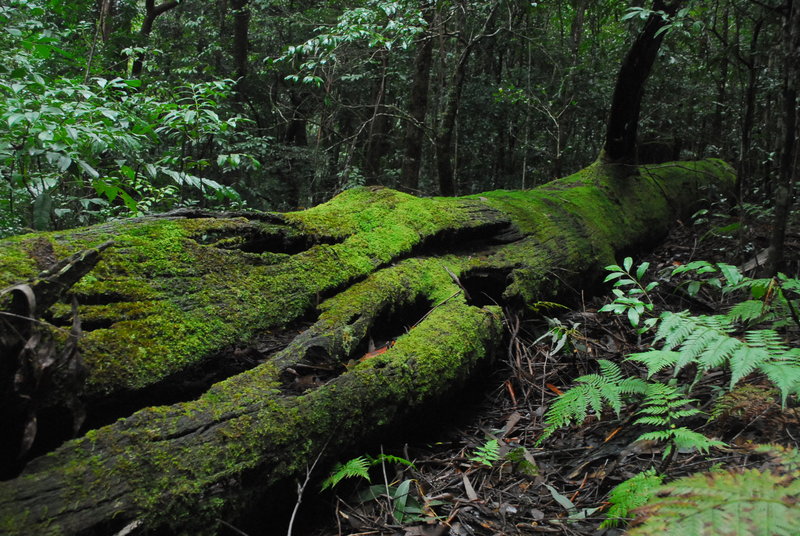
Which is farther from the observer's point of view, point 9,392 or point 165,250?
point 165,250

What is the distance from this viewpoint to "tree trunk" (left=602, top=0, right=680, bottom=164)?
4.49m

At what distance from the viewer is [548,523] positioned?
168cm

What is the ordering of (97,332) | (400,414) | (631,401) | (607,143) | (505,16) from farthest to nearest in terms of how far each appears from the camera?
(505,16), (607,143), (631,401), (400,414), (97,332)

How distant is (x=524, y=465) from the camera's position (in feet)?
6.56

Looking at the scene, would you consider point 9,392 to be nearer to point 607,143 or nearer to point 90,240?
point 90,240

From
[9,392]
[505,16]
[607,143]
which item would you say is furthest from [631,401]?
[505,16]

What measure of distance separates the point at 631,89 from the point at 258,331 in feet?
16.1

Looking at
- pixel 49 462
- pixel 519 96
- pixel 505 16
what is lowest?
pixel 49 462

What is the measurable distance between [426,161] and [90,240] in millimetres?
10772

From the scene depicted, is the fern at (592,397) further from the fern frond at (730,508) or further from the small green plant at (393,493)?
the fern frond at (730,508)

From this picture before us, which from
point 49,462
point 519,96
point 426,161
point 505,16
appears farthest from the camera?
point 426,161

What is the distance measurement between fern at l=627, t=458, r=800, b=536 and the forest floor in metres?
0.63

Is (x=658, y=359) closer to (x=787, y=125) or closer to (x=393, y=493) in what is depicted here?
(x=393, y=493)

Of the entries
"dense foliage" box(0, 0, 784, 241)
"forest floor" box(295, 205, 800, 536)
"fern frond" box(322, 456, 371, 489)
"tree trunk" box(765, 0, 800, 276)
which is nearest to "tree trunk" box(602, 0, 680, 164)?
"dense foliage" box(0, 0, 784, 241)
